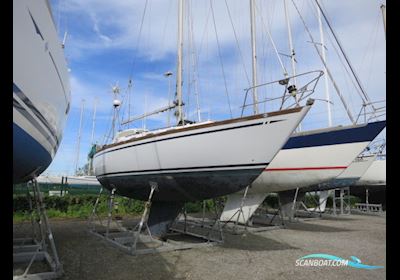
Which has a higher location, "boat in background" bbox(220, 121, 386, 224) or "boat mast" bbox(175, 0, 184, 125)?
"boat mast" bbox(175, 0, 184, 125)

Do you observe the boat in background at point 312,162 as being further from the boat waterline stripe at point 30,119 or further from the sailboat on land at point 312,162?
the boat waterline stripe at point 30,119

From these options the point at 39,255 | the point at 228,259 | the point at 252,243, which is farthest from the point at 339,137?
the point at 39,255

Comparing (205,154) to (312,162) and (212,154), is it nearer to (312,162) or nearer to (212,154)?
(212,154)

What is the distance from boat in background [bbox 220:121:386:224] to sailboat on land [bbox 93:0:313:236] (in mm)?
3714

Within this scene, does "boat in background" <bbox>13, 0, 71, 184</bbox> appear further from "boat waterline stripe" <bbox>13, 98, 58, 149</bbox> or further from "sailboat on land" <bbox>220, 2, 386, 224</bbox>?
"sailboat on land" <bbox>220, 2, 386, 224</bbox>

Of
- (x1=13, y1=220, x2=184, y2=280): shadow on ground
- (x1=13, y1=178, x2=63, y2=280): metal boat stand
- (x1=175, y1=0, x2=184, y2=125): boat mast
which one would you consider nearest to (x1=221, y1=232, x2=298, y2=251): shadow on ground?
(x1=13, y1=220, x2=184, y2=280): shadow on ground

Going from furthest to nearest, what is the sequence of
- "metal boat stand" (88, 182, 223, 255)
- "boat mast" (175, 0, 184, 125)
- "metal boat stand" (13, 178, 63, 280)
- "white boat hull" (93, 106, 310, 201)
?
"boat mast" (175, 0, 184, 125) → "metal boat stand" (88, 182, 223, 255) → "white boat hull" (93, 106, 310, 201) → "metal boat stand" (13, 178, 63, 280)

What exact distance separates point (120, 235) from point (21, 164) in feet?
16.0

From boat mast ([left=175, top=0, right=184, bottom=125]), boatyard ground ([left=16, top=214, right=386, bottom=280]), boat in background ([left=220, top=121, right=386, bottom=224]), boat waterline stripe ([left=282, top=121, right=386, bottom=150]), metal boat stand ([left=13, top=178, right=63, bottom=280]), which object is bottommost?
boatyard ground ([left=16, top=214, right=386, bottom=280])

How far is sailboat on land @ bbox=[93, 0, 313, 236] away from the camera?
250 inches

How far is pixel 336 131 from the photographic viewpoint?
1130 cm

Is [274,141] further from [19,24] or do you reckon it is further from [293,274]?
[19,24]

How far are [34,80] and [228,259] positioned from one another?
4.64 metres

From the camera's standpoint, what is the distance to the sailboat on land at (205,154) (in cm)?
636
